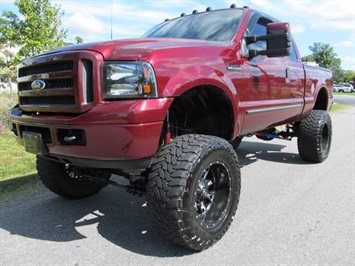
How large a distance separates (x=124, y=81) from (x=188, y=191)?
956 mm

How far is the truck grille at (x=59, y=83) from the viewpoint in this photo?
2529 mm

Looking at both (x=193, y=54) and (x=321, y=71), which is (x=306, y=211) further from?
(x=321, y=71)

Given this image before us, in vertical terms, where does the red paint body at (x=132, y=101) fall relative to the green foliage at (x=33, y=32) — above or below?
below

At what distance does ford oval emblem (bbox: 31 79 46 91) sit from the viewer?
283 cm

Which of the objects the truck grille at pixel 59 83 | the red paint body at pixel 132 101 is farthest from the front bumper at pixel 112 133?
the truck grille at pixel 59 83

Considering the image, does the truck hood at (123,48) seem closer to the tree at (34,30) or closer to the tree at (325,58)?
the tree at (34,30)

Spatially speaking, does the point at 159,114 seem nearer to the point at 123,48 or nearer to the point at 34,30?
the point at 123,48

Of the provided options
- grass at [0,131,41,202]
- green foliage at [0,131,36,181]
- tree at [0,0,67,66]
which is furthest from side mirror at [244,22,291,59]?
tree at [0,0,67,66]

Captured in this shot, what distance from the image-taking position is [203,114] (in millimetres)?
3646

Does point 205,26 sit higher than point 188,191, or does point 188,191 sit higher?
point 205,26

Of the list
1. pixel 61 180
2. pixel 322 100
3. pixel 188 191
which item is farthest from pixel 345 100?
pixel 188 191

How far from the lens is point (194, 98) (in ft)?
11.2

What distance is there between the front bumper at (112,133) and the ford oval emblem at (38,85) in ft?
0.93

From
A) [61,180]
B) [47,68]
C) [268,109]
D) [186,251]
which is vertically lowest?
[186,251]
